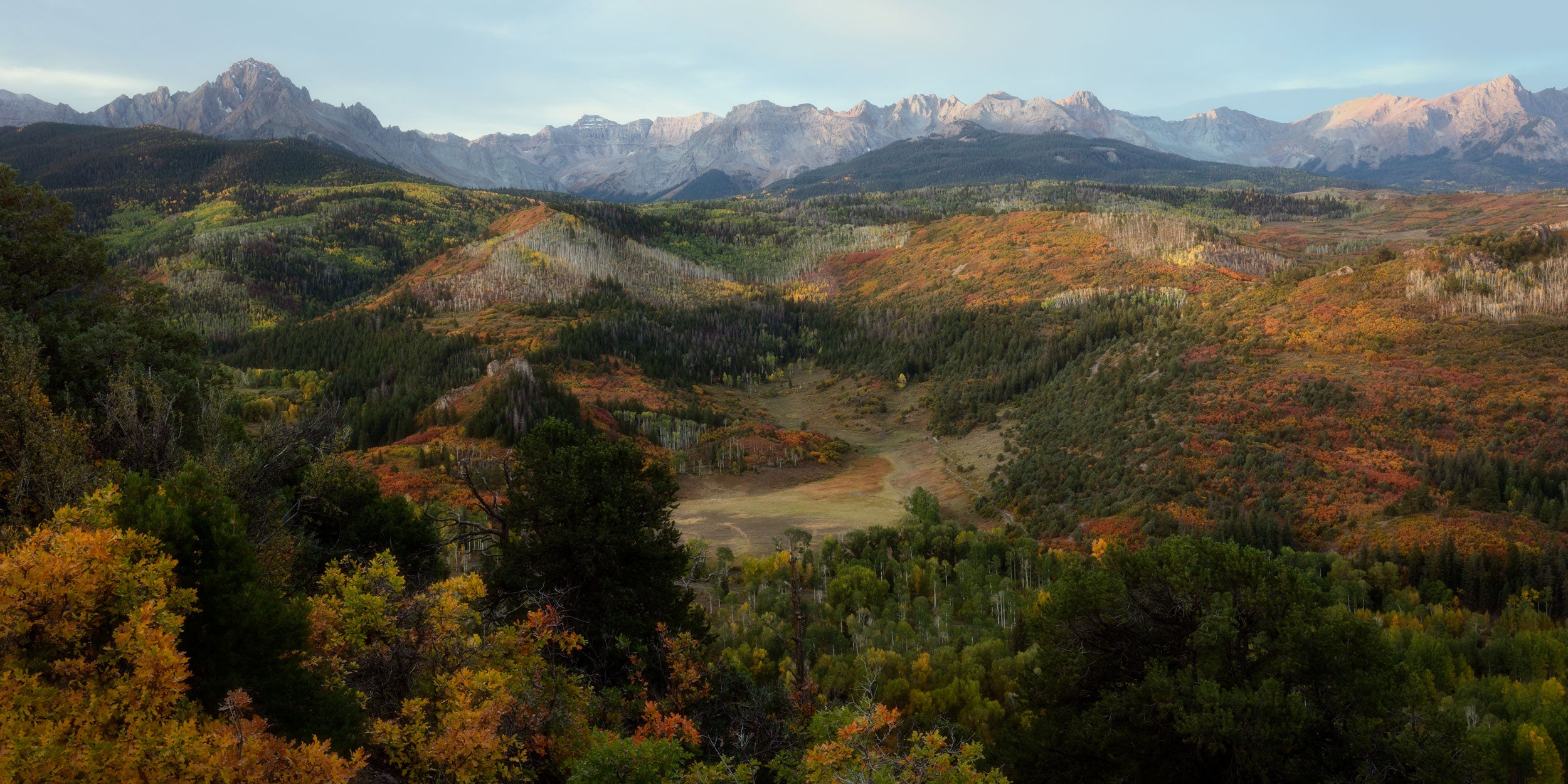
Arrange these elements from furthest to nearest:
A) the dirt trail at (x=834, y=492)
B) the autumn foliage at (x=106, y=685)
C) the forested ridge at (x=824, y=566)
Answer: the dirt trail at (x=834, y=492) → the forested ridge at (x=824, y=566) → the autumn foliage at (x=106, y=685)

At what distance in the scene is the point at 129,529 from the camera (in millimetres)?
11242

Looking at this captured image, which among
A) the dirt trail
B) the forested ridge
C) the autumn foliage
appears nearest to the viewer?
the autumn foliage

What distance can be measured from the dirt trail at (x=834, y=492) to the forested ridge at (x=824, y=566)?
104 inches

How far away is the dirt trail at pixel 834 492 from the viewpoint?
56.8m

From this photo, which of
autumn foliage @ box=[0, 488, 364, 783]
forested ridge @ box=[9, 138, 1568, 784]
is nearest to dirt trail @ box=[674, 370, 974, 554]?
forested ridge @ box=[9, 138, 1568, 784]

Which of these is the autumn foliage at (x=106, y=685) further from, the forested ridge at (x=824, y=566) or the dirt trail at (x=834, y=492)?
the dirt trail at (x=834, y=492)

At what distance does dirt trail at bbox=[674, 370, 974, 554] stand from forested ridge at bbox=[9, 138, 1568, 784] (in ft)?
8.68

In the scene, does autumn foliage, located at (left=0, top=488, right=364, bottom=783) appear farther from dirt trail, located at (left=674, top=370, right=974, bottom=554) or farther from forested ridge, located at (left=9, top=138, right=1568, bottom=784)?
dirt trail, located at (left=674, top=370, right=974, bottom=554)

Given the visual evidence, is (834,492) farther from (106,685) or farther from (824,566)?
(106,685)

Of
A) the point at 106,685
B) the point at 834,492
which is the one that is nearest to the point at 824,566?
the point at 834,492

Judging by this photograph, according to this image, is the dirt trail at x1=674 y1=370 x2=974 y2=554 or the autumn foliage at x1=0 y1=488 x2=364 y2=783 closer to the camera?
the autumn foliage at x1=0 y1=488 x2=364 y2=783

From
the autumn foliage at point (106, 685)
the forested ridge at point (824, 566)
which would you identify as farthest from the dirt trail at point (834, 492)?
the autumn foliage at point (106, 685)

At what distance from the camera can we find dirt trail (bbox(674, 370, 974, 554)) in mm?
56781

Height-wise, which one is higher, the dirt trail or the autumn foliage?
the autumn foliage
